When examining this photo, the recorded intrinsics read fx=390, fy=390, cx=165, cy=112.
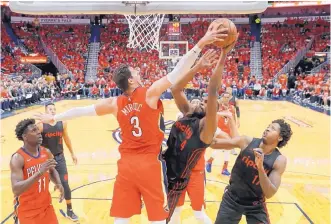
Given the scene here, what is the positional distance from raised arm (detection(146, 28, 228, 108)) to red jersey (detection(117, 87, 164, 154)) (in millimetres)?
73

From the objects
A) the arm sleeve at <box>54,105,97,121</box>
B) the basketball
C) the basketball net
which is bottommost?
the arm sleeve at <box>54,105,97,121</box>

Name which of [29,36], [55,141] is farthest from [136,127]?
[29,36]

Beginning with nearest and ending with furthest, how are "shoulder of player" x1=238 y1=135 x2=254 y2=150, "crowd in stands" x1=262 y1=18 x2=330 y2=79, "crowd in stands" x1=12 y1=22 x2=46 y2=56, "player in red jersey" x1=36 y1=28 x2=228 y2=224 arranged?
"player in red jersey" x1=36 y1=28 x2=228 y2=224
"shoulder of player" x1=238 y1=135 x2=254 y2=150
"crowd in stands" x1=262 y1=18 x2=330 y2=79
"crowd in stands" x1=12 y1=22 x2=46 y2=56

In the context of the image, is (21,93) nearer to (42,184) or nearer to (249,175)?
(42,184)

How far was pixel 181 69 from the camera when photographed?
285 cm

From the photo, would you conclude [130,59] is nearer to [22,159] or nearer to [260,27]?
[260,27]

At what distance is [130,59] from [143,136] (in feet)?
74.5

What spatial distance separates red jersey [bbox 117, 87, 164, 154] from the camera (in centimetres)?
300

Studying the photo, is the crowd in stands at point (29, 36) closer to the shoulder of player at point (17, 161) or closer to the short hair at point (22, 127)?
the short hair at point (22, 127)

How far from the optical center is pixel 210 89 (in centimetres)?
283

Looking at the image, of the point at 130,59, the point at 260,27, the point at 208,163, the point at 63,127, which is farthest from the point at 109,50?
the point at 63,127

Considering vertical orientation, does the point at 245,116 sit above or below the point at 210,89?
below

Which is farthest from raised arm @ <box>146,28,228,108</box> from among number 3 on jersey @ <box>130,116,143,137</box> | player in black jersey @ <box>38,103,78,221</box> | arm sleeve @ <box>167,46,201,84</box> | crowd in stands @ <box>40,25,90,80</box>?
crowd in stands @ <box>40,25,90,80</box>

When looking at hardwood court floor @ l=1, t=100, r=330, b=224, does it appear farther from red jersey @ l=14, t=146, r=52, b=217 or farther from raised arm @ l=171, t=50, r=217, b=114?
raised arm @ l=171, t=50, r=217, b=114
